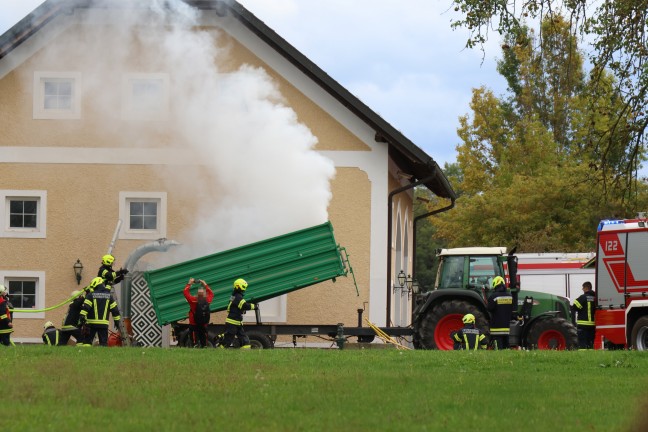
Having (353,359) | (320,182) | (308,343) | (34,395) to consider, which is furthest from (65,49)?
(34,395)

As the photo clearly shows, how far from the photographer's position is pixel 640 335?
21.8 m

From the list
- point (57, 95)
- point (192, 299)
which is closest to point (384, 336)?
point (192, 299)

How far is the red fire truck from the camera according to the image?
22281mm

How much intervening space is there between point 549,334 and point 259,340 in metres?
5.28

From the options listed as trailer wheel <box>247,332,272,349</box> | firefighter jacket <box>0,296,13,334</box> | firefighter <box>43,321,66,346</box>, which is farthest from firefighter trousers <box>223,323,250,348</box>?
firefighter jacket <box>0,296,13,334</box>

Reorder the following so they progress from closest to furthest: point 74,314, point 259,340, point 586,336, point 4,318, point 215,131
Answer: point 4,318 → point 74,314 → point 259,340 → point 586,336 → point 215,131

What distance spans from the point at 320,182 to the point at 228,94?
9.18ft

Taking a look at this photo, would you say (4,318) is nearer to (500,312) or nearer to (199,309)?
(199,309)

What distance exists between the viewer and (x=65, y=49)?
2564cm

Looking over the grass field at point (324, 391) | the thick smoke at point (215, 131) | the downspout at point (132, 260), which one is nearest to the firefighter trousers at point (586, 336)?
the thick smoke at point (215, 131)

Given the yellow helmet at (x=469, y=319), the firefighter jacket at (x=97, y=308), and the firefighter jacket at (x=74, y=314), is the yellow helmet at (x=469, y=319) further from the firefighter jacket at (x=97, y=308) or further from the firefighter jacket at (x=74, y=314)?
the firefighter jacket at (x=74, y=314)

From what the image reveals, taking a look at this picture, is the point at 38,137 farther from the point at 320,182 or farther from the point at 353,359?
the point at 353,359

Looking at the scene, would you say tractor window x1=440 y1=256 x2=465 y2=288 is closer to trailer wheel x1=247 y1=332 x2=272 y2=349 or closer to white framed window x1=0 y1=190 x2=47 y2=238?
trailer wheel x1=247 y1=332 x2=272 y2=349

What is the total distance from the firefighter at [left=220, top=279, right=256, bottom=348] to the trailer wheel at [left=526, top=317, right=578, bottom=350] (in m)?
5.06
